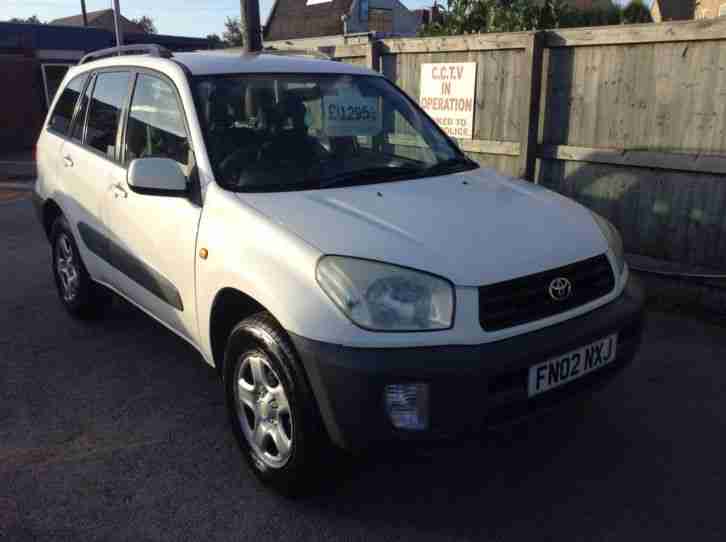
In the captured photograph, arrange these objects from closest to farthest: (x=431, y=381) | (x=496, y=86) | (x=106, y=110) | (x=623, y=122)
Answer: (x=431, y=381) < (x=106, y=110) < (x=623, y=122) < (x=496, y=86)

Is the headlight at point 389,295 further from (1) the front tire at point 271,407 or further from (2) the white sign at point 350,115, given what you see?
(2) the white sign at point 350,115

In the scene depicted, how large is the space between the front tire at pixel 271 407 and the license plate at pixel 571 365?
0.86 m

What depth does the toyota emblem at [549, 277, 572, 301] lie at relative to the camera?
2611 mm

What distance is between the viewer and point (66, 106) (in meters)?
4.82

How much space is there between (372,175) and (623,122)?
303 cm

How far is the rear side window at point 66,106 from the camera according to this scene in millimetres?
4691

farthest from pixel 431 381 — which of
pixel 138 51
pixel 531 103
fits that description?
pixel 531 103

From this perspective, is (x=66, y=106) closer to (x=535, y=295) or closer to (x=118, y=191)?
(x=118, y=191)

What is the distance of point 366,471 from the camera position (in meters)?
3.09

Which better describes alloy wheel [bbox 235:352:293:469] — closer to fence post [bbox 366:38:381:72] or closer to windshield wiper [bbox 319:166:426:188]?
windshield wiper [bbox 319:166:426:188]

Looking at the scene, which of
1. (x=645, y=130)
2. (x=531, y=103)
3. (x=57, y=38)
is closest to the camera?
(x=645, y=130)

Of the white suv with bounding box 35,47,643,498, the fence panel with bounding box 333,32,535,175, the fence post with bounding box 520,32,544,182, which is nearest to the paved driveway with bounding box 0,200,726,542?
the white suv with bounding box 35,47,643,498

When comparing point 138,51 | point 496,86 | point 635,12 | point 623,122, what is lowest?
point 623,122

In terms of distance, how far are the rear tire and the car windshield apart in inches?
74.2
